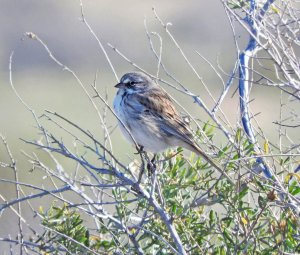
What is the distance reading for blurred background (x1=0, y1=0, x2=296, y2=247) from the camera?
20.8 meters

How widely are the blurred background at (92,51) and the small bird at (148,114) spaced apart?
413 inches

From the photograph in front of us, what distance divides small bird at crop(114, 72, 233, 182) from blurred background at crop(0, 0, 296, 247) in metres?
10.5

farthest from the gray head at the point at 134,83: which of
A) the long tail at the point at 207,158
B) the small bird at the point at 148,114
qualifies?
the long tail at the point at 207,158

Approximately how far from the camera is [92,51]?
2759 centimetres

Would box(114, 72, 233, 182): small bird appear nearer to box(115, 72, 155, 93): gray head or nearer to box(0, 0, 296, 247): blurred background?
box(115, 72, 155, 93): gray head

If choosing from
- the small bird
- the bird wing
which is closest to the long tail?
the small bird

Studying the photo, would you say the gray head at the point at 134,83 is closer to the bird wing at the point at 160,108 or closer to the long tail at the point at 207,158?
the bird wing at the point at 160,108

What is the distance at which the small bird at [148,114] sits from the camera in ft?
20.7

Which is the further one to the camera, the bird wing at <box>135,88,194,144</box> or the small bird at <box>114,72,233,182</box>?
the bird wing at <box>135,88,194,144</box>

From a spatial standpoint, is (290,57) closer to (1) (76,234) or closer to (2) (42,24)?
(1) (76,234)

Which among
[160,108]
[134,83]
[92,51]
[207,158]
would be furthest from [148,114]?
[92,51]

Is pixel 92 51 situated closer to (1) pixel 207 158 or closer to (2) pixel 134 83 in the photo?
(2) pixel 134 83

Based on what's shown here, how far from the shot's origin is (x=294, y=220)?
4398 millimetres

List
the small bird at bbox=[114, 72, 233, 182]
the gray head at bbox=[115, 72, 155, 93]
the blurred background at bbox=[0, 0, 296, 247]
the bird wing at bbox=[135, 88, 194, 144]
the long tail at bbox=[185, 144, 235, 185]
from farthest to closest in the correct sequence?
1. the blurred background at bbox=[0, 0, 296, 247]
2. the gray head at bbox=[115, 72, 155, 93]
3. the bird wing at bbox=[135, 88, 194, 144]
4. the small bird at bbox=[114, 72, 233, 182]
5. the long tail at bbox=[185, 144, 235, 185]
